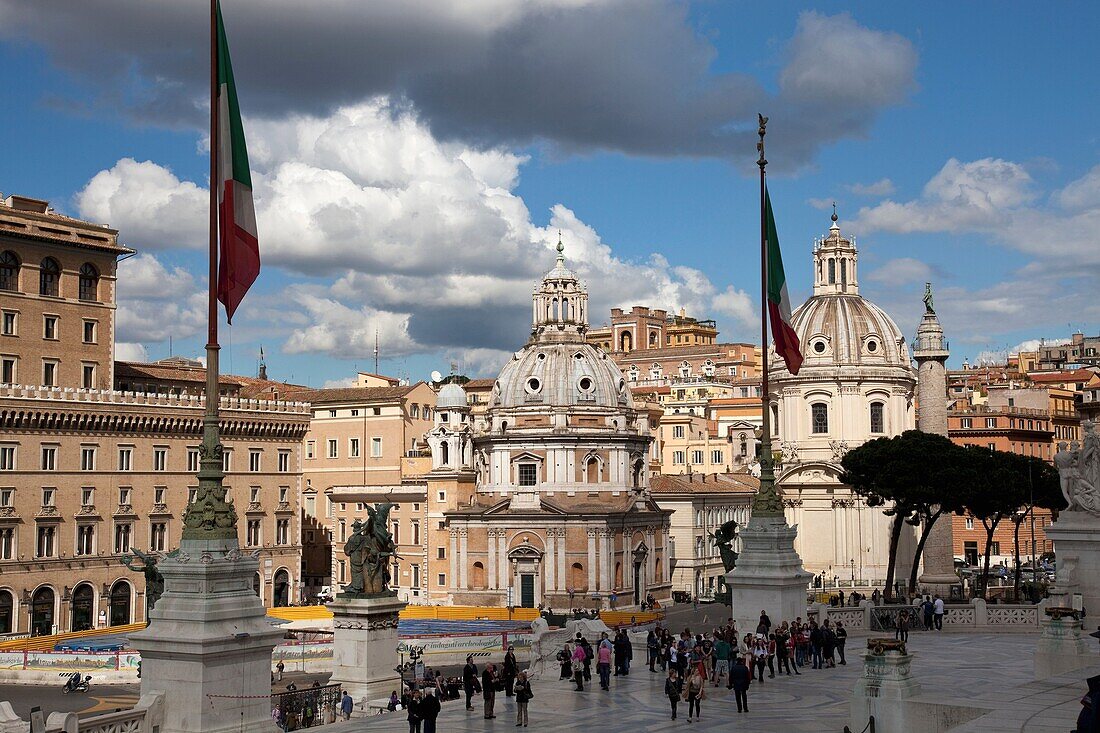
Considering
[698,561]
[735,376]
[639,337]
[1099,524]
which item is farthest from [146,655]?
[639,337]

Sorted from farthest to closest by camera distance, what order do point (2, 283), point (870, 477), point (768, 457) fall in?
point (2, 283) → point (870, 477) → point (768, 457)

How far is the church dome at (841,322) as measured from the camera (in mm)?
90250

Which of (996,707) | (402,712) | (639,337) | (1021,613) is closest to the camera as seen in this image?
(996,707)

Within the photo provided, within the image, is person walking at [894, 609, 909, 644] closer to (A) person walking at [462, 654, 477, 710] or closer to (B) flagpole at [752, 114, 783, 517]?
(B) flagpole at [752, 114, 783, 517]

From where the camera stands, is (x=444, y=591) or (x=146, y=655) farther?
(x=444, y=591)

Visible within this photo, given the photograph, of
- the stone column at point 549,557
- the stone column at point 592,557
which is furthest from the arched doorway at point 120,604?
the stone column at point 592,557

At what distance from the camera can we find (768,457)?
31172mm

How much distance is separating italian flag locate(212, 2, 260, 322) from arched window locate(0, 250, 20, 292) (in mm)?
52317

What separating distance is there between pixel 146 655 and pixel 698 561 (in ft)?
268

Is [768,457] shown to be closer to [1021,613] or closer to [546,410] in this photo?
[1021,613]

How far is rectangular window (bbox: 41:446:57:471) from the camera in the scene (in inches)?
2692

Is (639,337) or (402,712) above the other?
(639,337)

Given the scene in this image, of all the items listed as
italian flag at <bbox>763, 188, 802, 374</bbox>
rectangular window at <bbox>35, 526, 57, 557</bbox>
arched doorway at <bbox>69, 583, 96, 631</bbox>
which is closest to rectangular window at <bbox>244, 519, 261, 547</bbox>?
arched doorway at <bbox>69, 583, 96, 631</bbox>

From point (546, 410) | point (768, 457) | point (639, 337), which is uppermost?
point (639, 337)
